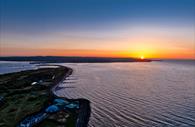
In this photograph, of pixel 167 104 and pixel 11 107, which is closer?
pixel 11 107

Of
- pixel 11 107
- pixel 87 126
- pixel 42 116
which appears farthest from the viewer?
pixel 11 107

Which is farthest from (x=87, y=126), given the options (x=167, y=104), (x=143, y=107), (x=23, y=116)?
(x=167, y=104)

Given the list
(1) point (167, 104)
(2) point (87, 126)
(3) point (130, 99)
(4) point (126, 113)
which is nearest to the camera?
(2) point (87, 126)

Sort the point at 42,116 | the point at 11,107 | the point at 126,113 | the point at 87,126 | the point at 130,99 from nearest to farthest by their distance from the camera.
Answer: the point at 87,126 < the point at 42,116 < the point at 126,113 < the point at 11,107 < the point at 130,99

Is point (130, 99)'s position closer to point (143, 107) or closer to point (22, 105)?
point (143, 107)

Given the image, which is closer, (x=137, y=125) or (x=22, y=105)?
(x=137, y=125)

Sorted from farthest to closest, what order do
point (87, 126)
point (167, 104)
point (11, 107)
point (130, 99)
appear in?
point (130, 99)
point (167, 104)
point (11, 107)
point (87, 126)

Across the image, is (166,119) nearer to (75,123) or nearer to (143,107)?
(143,107)

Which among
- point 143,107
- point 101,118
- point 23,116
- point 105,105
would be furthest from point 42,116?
point 143,107
